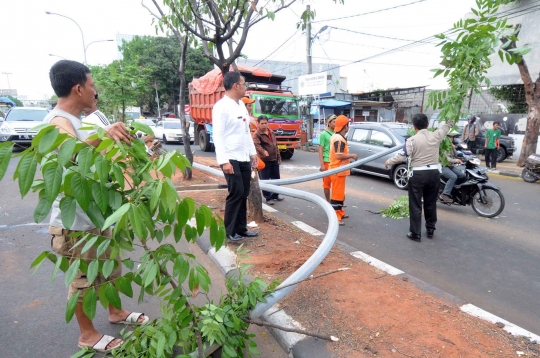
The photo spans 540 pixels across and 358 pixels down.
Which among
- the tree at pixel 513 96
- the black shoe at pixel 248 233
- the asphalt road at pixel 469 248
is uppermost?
the tree at pixel 513 96

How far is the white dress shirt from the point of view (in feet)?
12.0

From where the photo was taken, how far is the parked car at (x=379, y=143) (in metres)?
8.46

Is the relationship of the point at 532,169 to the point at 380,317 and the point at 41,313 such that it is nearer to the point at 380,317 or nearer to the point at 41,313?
the point at 380,317

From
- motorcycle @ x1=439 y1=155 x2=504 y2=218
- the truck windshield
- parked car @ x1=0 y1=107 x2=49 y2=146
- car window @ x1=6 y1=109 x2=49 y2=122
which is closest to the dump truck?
the truck windshield

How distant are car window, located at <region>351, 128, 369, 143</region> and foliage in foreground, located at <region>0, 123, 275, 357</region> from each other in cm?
839

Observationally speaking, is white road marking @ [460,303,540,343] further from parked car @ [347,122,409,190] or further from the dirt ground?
parked car @ [347,122,409,190]

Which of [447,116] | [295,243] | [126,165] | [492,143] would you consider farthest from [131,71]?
[492,143]

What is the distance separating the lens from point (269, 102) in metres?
12.9

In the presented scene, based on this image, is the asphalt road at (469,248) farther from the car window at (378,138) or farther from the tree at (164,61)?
the tree at (164,61)

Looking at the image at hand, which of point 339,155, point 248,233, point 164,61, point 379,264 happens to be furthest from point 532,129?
point 164,61

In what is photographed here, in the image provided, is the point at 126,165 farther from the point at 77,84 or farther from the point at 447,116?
the point at 447,116

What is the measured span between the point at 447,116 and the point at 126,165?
3895mm

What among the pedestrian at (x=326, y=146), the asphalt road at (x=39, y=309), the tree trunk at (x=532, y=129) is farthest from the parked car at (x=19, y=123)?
the tree trunk at (x=532, y=129)

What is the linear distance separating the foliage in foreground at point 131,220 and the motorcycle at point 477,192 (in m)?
5.52
